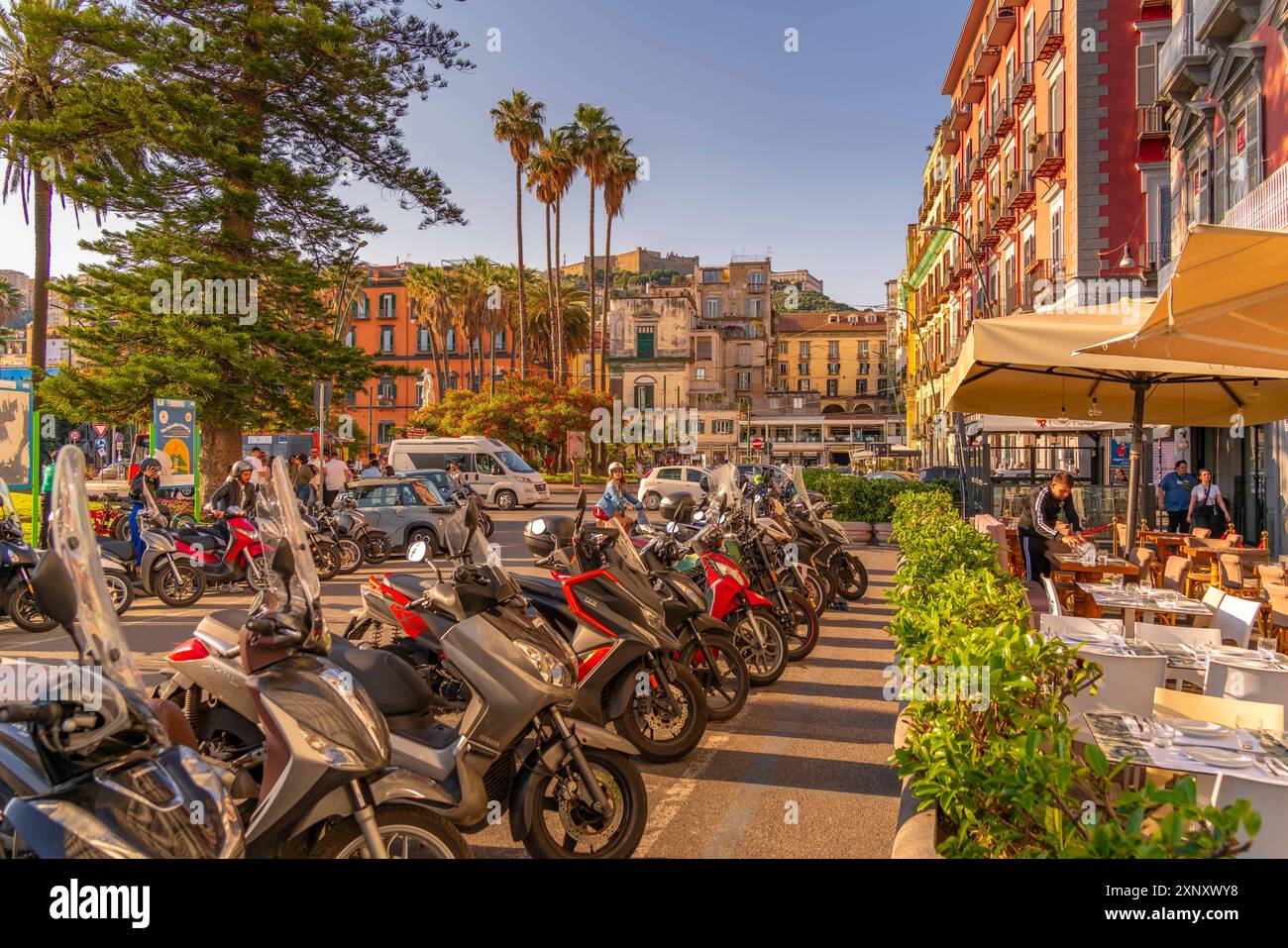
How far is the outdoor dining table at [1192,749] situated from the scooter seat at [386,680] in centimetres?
276

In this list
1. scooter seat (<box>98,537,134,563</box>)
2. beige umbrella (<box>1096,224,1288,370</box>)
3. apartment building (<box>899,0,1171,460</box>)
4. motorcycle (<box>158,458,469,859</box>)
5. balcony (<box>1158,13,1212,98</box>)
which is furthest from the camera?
apartment building (<box>899,0,1171,460</box>)

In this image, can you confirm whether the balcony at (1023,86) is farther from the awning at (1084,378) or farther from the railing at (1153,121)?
the awning at (1084,378)

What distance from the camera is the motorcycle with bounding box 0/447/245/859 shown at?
88.3 inches

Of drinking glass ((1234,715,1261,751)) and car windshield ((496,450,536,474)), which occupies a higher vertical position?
car windshield ((496,450,536,474))

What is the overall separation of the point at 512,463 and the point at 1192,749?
28.8 meters

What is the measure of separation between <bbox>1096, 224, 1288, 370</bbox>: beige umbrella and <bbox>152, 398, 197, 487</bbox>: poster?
15.2 m

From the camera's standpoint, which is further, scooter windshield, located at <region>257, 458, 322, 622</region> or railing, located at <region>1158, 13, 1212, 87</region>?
railing, located at <region>1158, 13, 1212, 87</region>

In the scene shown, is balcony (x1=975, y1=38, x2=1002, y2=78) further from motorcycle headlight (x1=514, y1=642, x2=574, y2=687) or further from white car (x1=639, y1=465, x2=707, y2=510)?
motorcycle headlight (x1=514, y1=642, x2=574, y2=687)

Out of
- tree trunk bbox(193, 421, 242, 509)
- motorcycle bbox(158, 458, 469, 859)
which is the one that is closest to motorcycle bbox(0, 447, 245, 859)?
motorcycle bbox(158, 458, 469, 859)

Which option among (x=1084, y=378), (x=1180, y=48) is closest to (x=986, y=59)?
(x=1180, y=48)

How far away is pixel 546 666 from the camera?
3986mm

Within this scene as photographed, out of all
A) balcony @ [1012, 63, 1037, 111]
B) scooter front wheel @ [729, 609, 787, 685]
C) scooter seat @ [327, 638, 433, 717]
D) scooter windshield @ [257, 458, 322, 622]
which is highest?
balcony @ [1012, 63, 1037, 111]

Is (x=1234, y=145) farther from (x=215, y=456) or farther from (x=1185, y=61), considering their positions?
(x=215, y=456)

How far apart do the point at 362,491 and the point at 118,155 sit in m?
9.66
